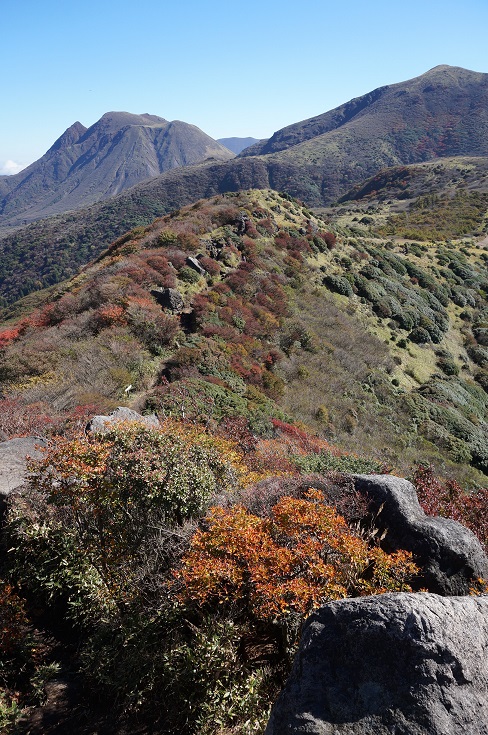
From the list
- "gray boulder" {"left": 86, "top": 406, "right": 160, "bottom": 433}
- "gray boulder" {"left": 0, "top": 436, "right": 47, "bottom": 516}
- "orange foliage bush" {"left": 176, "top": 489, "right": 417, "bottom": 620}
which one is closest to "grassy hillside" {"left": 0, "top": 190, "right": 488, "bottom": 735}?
"orange foliage bush" {"left": 176, "top": 489, "right": 417, "bottom": 620}

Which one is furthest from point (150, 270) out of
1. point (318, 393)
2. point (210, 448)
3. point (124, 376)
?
point (210, 448)

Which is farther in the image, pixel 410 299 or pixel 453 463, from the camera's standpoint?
pixel 410 299

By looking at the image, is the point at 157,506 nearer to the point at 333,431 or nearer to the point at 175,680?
the point at 175,680

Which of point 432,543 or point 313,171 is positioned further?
point 313,171

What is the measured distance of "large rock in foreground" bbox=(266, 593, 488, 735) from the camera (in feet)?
12.0

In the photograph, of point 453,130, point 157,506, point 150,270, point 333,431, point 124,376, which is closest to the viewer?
point 157,506

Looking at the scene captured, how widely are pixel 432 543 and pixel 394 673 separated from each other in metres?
4.30

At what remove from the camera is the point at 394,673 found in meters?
3.82

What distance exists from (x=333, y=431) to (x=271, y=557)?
1410 centimetres

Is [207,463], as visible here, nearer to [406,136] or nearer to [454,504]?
[454,504]

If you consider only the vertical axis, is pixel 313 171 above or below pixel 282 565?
above

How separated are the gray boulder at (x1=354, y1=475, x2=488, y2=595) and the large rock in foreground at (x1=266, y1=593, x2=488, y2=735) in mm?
3427

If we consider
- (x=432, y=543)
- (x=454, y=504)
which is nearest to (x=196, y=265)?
(x=454, y=504)

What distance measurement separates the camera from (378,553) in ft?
21.0
